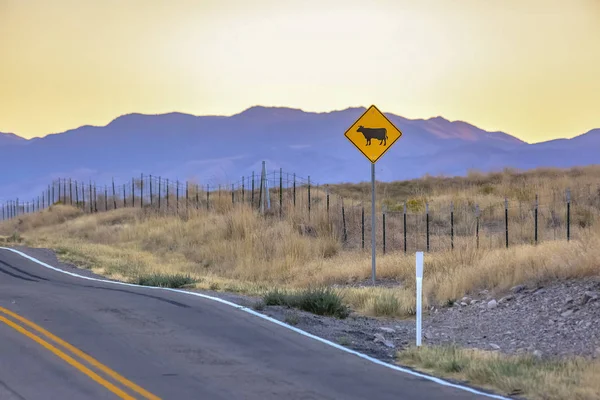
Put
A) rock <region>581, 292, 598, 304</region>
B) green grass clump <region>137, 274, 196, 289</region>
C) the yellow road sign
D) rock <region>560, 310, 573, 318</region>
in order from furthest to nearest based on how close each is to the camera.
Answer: the yellow road sign, green grass clump <region>137, 274, 196, 289</region>, rock <region>581, 292, 598, 304</region>, rock <region>560, 310, 573, 318</region>

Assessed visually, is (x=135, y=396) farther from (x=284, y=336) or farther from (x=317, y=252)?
(x=317, y=252)

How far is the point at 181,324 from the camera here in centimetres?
1295

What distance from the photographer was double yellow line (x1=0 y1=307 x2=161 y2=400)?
8.78 metres

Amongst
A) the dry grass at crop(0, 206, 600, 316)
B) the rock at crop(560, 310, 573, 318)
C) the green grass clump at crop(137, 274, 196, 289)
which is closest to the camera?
the rock at crop(560, 310, 573, 318)

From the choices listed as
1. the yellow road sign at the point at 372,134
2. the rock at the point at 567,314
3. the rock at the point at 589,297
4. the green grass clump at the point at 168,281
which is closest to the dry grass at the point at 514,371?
the rock at the point at 567,314

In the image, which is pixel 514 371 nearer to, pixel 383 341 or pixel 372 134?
pixel 383 341

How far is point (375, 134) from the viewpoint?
786 inches

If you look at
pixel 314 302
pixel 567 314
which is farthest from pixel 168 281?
pixel 567 314

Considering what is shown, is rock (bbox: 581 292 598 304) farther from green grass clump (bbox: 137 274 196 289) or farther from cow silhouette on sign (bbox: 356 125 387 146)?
green grass clump (bbox: 137 274 196 289)

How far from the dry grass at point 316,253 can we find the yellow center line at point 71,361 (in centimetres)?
671

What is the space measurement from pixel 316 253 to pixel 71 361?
743 inches

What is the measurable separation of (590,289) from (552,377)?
497 cm

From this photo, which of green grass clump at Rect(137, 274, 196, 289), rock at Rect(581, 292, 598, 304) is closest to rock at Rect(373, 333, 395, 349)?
rock at Rect(581, 292, 598, 304)

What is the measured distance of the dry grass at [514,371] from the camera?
351 inches
